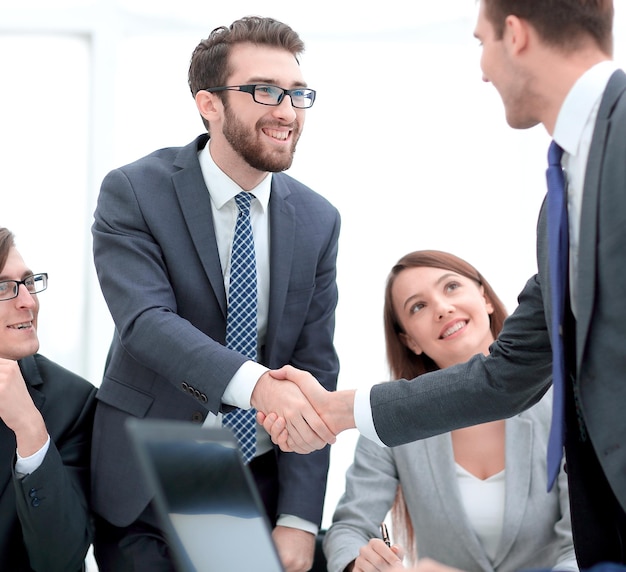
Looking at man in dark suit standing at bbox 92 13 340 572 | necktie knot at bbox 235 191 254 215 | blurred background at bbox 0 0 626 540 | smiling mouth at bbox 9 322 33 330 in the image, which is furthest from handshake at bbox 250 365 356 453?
blurred background at bbox 0 0 626 540

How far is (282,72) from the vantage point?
2568 mm

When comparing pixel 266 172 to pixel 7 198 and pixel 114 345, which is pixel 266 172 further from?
pixel 7 198

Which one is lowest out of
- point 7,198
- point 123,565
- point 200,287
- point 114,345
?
point 123,565

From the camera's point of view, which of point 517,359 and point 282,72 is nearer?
point 517,359

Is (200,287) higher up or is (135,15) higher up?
(135,15)

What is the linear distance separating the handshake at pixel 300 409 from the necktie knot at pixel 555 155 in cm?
93

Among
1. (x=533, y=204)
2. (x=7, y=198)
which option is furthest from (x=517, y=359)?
(x=7, y=198)

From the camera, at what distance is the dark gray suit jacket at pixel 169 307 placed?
90.7 inches

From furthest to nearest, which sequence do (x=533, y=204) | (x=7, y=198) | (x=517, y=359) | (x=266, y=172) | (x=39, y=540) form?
(x=533, y=204) < (x=7, y=198) < (x=266, y=172) < (x=39, y=540) < (x=517, y=359)

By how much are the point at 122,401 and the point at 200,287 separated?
37 centimetres

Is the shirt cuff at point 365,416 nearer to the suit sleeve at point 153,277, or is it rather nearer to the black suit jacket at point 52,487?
the suit sleeve at point 153,277

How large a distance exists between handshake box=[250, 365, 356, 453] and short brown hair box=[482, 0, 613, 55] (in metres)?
1.07

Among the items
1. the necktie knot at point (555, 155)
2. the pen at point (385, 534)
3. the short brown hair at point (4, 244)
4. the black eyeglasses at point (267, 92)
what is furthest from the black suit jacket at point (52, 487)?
the necktie knot at point (555, 155)

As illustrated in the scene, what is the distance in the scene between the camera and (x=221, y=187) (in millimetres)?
2518
